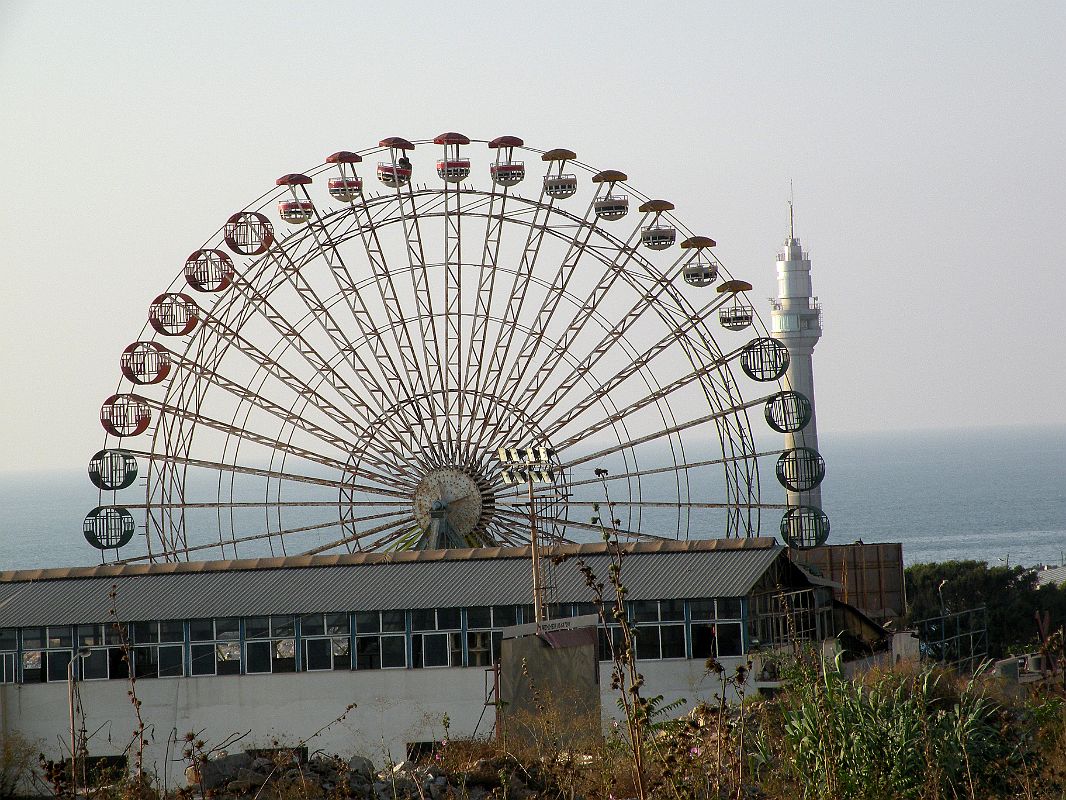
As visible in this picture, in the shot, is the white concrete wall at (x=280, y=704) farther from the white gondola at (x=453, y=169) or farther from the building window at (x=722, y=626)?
the white gondola at (x=453, y=169)

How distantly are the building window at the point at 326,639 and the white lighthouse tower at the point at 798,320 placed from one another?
2316 inches

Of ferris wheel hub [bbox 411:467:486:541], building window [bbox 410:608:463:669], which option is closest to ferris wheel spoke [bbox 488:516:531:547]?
ferris wheel hub [bbox 411:467:486:541]

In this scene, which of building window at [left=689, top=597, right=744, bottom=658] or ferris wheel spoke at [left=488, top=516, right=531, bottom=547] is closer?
building window at [left=689, top=597, right=744, bottom=658]

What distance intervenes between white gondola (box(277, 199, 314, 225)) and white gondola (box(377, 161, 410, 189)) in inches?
108

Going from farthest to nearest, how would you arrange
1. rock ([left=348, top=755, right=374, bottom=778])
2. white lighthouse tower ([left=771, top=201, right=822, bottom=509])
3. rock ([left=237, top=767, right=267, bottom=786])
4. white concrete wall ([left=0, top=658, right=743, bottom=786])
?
white lighthouse tower ([left=771, top=201, right=822, bottom=509])
white concrete wall ([left=0, top=658, right=743, bottom=786])
rock ([left=348, top=755, right=374, bottom=778])
rock ([left=237, top=767, right=267, bottom=786])

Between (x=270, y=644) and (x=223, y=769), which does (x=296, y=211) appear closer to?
(x=270, y=644)

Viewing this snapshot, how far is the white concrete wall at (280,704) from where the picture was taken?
4119 centimetres

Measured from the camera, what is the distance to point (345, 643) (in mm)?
42938

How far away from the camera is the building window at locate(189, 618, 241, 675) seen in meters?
43.0

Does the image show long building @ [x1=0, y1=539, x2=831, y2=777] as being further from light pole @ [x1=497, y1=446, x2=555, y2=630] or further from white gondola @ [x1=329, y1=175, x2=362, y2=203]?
white gondola @ [x1=329, y1=175, x2=362, y2=203]

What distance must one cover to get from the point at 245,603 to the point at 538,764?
2307cm

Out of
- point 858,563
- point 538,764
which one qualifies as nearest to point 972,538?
point 858,563

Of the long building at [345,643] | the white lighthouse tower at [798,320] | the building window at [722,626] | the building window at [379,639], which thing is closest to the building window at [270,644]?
the long building at [345,643]

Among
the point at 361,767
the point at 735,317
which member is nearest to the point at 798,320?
the point at 735,317
